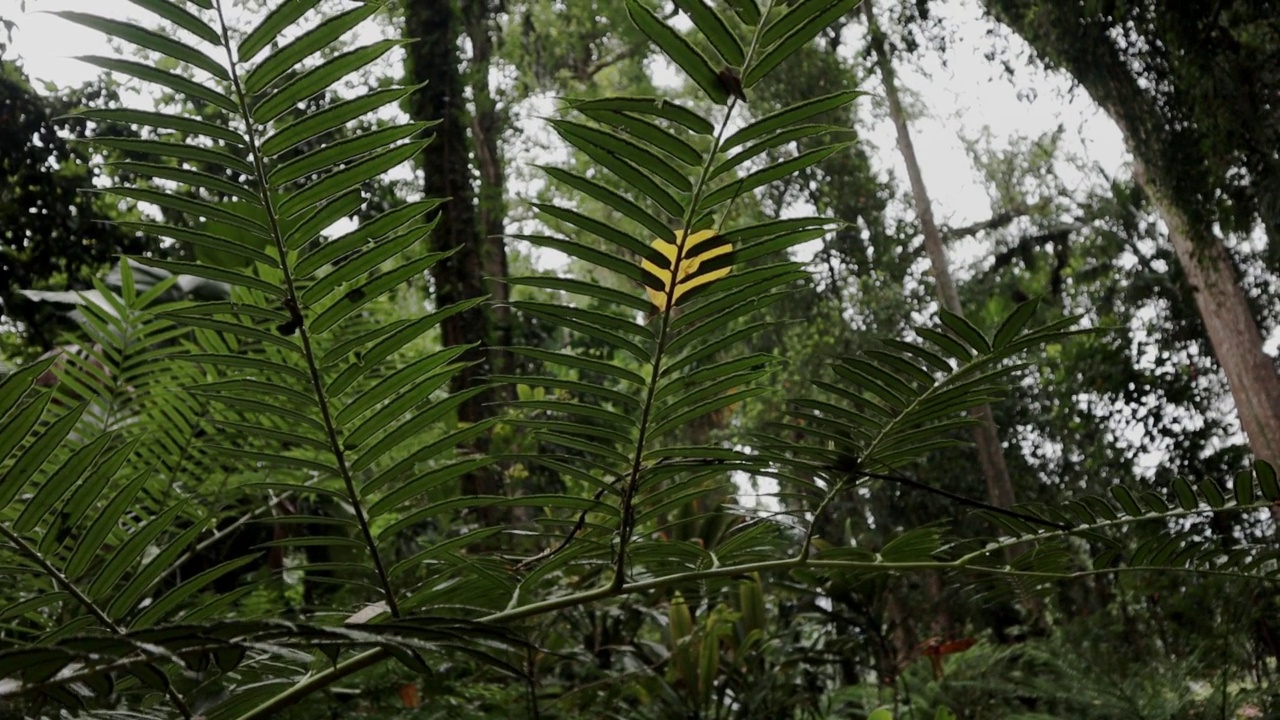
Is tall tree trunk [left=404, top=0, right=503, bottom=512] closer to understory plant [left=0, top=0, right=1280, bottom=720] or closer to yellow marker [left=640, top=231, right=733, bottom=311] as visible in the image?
understory plant [left=0, top=0, right=1280, bottom=720]

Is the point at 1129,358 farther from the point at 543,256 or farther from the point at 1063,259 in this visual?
the point at 543,256

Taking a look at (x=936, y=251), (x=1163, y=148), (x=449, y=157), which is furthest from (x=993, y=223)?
(x=449, y=157)

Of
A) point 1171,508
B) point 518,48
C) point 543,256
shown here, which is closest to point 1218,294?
point 518,48

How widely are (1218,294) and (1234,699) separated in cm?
421

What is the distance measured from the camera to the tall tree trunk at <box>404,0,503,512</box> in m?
2.55

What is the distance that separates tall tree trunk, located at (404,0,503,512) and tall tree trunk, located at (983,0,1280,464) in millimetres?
3201

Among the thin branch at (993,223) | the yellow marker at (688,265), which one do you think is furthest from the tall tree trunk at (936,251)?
the yellow marker at (688,265)

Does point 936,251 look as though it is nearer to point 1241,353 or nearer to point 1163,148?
point 1241,353

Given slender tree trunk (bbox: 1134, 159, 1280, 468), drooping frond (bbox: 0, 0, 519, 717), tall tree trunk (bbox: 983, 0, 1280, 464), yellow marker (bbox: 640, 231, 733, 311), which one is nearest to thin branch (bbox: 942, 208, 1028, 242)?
slender tree trunk (bbox: 1134, 159, 1280, 468)

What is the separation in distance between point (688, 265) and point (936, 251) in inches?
271

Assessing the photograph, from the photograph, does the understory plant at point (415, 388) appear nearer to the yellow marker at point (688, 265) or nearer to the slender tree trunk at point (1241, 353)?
the yellow marker at point (688, 265)

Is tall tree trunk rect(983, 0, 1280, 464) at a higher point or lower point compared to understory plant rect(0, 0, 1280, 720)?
higher

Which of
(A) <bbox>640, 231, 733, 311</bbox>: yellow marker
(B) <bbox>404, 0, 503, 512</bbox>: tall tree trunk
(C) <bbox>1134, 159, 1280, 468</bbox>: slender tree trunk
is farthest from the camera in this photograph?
(C) <bbox>1134, 159, 1280, 468</bbox>: slender tree trunk

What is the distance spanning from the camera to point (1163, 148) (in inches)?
181
